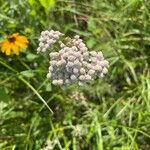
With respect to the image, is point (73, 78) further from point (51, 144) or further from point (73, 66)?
point (51, 144)

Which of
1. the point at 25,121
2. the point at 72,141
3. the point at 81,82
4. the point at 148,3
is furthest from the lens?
the point at 148,3

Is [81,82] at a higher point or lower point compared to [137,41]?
lower

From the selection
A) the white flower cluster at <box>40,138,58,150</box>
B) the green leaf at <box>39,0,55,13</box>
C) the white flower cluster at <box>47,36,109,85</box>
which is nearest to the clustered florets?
the white flower cluster at <box>47,36,109,85</box>

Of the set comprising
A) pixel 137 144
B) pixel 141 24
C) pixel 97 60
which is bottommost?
pixel 137 144

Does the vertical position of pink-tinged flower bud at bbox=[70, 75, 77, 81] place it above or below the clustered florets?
below

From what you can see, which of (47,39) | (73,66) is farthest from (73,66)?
(47,39)

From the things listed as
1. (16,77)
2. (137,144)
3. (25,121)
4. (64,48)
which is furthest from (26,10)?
(64,48)

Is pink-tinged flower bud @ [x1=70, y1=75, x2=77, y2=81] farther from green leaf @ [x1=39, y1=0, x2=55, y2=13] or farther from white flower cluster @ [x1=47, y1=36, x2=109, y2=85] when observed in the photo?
green leaf @ [x1=39, y1=0, x2=55, y2=13]

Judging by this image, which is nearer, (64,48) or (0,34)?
(64,48)

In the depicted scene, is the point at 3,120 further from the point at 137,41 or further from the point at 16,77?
the point at 137,41
